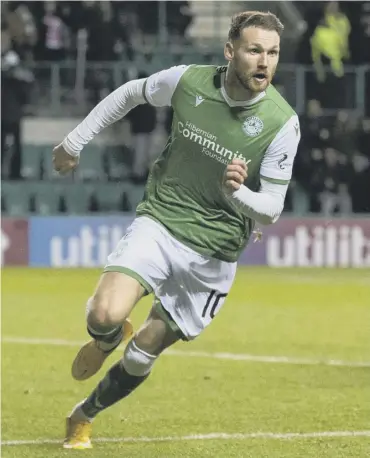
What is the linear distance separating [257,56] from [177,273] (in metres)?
1.27

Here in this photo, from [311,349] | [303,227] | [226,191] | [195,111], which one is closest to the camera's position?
[226,191]

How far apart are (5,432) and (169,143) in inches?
78.1

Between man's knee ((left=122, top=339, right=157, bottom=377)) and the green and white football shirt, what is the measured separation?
65 cm

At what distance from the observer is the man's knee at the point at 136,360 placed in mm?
6980

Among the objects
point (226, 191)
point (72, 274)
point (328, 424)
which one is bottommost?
point (72, 274)

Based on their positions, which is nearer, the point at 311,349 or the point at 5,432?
the point at 5,432

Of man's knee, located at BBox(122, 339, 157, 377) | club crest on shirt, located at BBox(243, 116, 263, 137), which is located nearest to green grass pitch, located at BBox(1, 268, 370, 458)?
man's knee, located at BBox(122, 339, 157, 377)

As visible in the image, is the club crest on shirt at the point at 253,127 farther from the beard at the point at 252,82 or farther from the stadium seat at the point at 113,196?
the stadium seat at the point at 113,196

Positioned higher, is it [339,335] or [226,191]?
[226,191]

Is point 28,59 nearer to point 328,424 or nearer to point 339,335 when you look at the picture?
point 339,335

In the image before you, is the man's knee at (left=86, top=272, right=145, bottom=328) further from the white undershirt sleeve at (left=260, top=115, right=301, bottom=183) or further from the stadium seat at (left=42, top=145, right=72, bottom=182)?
the stadium seat at (left=42, top=145, right=72, bottom=182)

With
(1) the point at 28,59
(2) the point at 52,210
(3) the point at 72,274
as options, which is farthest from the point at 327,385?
(1) the point at 28,59

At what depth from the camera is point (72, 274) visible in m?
19.5

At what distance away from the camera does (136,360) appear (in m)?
6.98
